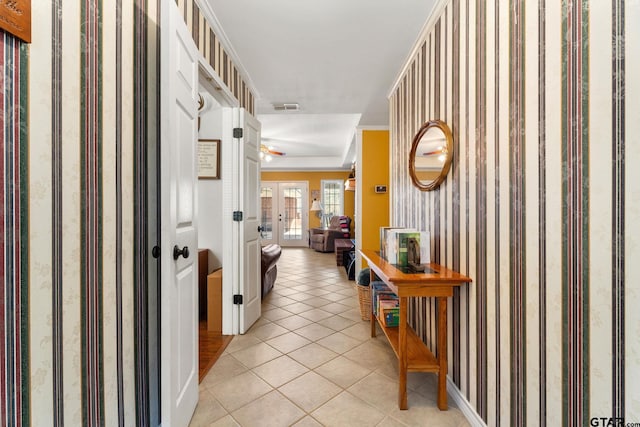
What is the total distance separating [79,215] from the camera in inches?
38.2

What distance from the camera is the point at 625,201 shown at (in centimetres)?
79

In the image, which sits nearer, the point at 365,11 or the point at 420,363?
the point at 420,363

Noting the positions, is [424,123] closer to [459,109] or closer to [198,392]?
[459,109]

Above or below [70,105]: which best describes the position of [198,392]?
below

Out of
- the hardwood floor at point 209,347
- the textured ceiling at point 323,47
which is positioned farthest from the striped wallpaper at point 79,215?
the textured ceiling at point 323,47

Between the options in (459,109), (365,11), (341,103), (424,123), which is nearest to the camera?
(459,109)

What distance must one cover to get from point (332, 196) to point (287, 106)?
17.6 ft

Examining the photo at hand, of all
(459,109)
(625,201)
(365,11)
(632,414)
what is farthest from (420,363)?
(365,11)

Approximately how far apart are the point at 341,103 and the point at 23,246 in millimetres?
3497

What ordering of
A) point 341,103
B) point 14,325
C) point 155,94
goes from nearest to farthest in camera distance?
point 14,325 → point 155,94 → point 341,103

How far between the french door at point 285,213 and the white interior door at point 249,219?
234 inches

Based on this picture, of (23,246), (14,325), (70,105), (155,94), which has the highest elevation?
(155,94)

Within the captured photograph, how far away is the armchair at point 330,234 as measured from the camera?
7.80 m

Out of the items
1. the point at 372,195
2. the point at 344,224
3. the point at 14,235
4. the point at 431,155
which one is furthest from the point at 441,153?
the point at 344,224
